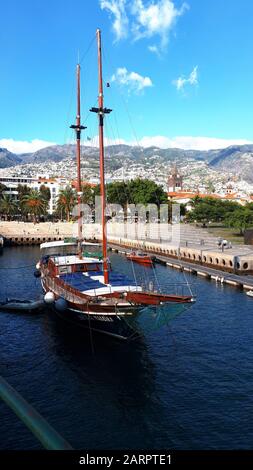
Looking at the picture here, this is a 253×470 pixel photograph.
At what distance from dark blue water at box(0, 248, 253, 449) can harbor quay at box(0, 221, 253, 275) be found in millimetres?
26012

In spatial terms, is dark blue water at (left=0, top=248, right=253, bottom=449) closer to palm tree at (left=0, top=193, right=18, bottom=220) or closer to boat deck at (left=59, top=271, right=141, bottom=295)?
boat deck at (left=59, top=271, right=141, bottom=295)

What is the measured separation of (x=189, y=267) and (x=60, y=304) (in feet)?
116

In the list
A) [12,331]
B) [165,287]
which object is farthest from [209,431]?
[165,287]

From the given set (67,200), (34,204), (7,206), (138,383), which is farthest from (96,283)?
(7,206)

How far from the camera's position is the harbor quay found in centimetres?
6338

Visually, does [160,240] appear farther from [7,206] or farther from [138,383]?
[138,383]

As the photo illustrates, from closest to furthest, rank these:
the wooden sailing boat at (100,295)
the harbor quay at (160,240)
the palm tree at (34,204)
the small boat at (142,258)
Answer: the wooden sailing boat at (100,295), the harbor quay at (160,240), the small boat at (142,258), the palm tree at (34,204)

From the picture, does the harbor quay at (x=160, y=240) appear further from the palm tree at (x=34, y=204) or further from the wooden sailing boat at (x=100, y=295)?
the wooden sailing boat at (x=100, y=295)

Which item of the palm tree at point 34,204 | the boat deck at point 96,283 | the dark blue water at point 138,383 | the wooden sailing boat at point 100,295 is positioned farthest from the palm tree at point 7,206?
the dark blue water at point 138,383

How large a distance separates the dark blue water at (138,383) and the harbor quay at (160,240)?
85.3 feet

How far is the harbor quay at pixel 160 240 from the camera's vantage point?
63.4 m
